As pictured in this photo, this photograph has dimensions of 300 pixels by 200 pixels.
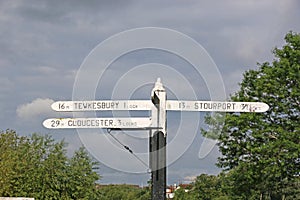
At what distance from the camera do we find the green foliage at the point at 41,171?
33688mm

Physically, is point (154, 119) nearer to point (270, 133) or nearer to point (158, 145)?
point (158, 145)

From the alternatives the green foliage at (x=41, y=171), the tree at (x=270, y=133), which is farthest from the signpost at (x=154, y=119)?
the green foliage at (x=41, y=171)

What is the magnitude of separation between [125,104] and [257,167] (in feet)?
65.9

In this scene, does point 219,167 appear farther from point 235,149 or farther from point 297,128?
point 297,128

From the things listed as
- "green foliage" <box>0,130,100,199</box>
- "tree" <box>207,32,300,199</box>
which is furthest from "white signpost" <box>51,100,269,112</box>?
"green foliage" <box>0,130,100,199</box>

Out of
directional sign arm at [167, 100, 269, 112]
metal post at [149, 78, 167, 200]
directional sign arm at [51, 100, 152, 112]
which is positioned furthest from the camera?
directional sign arm at [51, 100, 152, 112]

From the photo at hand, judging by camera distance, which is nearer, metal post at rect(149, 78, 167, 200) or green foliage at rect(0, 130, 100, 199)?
metal post at rect(149, 78, 167, 200)

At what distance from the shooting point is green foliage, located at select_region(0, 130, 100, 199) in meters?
33.7

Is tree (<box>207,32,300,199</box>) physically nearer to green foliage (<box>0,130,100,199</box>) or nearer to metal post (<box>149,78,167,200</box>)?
green foliage (<box>0,130,100,199</box>)

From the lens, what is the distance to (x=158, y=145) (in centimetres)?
506

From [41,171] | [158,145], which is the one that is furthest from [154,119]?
[41,171]

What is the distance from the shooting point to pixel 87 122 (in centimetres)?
536

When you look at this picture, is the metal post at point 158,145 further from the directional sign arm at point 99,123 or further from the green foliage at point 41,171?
the green foliage at point 41,171

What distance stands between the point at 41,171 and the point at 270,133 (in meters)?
16.4
